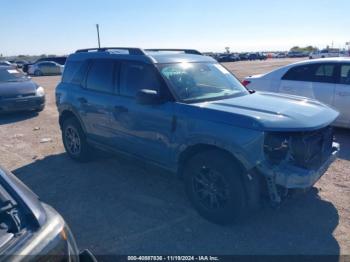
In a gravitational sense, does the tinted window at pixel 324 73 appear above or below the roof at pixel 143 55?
below

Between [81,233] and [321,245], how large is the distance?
2532 mm

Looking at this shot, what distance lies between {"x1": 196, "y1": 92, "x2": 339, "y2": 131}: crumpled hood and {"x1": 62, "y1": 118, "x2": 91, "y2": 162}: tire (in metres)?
2.63

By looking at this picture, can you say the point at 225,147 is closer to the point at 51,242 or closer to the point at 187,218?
the point at 187,218

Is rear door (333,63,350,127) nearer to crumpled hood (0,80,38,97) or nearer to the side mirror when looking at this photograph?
the side mirror

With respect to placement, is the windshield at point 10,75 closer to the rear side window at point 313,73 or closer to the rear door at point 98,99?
the rear door at point 98,99

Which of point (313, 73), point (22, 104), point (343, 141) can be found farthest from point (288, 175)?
point (22, 104)

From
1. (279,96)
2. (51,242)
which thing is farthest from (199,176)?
(51,242)

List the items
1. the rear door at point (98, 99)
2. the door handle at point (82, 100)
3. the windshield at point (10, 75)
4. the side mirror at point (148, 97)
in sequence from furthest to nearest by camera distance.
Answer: the windshield at point (10, 75) → the door handle at point (82, 100) → the rear door at point (98, 99) → the side mirror at point (148, 97)

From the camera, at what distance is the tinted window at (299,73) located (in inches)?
281

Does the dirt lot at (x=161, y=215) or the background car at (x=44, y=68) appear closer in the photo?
the dirt lot at (x=161, y=215)

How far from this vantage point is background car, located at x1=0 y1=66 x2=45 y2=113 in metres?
9.45

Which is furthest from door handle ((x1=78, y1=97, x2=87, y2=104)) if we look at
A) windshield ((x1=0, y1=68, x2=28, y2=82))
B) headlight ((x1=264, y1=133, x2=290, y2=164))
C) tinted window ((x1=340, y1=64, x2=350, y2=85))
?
windshield ((x1=0, y1=68, x2=28, y2=82))

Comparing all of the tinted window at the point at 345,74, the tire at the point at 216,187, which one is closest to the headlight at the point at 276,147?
the tire at the point at 216,187

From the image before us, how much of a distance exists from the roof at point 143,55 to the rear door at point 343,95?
3.34 m
